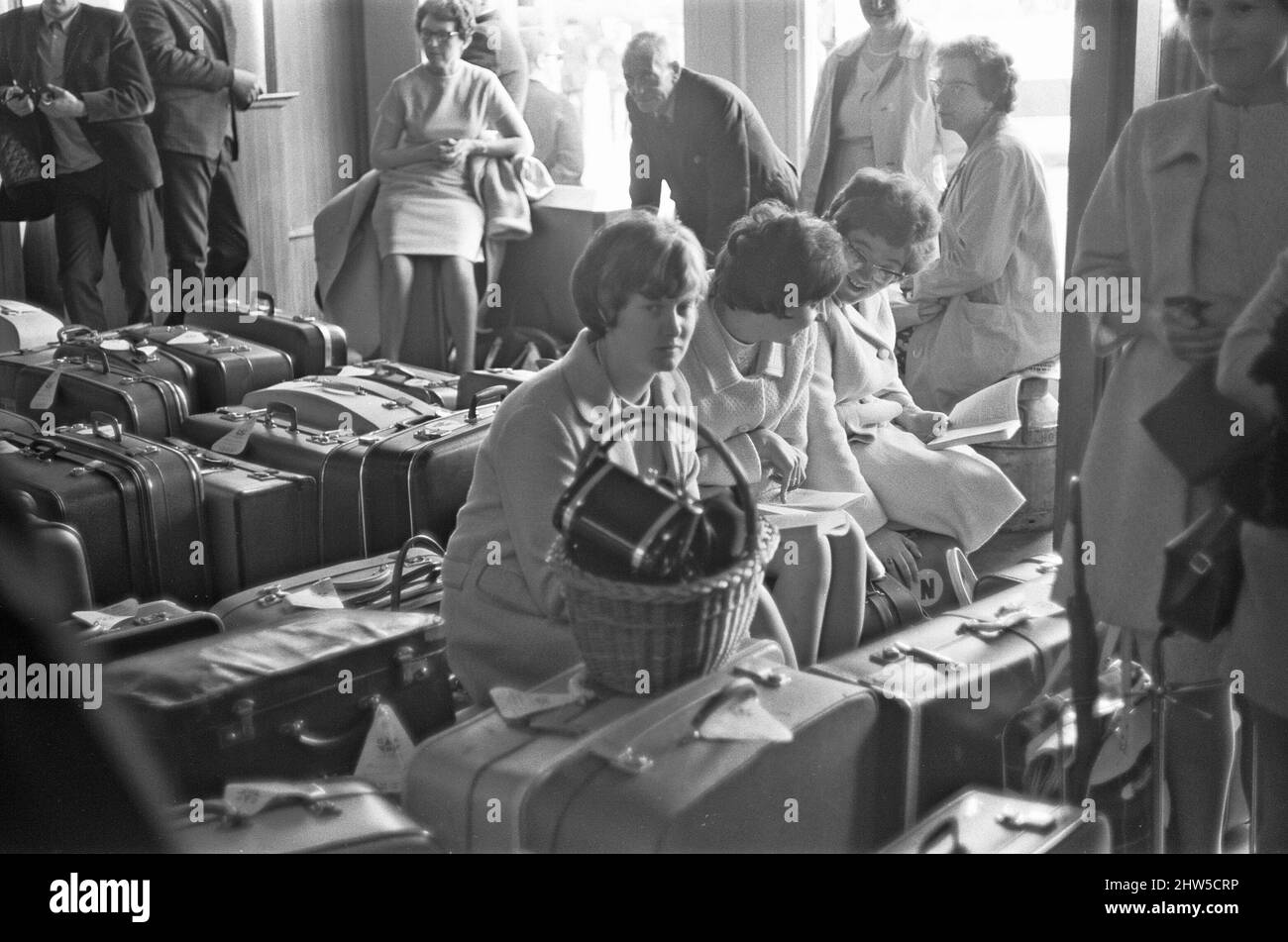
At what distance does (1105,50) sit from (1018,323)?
1600mm

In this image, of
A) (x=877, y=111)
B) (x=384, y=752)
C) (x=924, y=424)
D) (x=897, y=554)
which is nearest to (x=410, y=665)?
(x=384, y=752)

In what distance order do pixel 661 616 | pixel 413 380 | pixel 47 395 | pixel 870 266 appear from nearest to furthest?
pixel 661 616 < pixel 870 266 < pixel 47 395 < pixel 413 380

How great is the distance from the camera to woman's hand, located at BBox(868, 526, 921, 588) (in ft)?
8.00

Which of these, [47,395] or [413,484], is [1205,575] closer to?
[413,484]

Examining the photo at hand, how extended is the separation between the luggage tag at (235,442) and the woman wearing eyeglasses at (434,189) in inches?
61.1

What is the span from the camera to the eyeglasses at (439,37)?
13.7 ft

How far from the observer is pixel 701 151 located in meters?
3.82

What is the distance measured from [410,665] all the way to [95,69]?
253cm

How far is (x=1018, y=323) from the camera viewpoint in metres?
3.33

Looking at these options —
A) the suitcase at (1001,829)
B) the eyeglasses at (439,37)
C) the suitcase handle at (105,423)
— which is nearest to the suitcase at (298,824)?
the suitcase at (1001,829)

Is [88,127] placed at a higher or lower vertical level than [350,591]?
higher

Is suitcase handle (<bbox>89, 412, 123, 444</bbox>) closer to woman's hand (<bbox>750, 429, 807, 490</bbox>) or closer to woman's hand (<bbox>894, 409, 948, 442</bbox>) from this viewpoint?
woman's hand (<bbox>750, 429, 807, 490</bbox>)

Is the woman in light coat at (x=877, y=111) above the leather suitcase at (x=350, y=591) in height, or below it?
above

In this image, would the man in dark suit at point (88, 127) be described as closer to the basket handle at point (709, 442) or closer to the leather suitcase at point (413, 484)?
the leather suitcase at point (413, 484)
